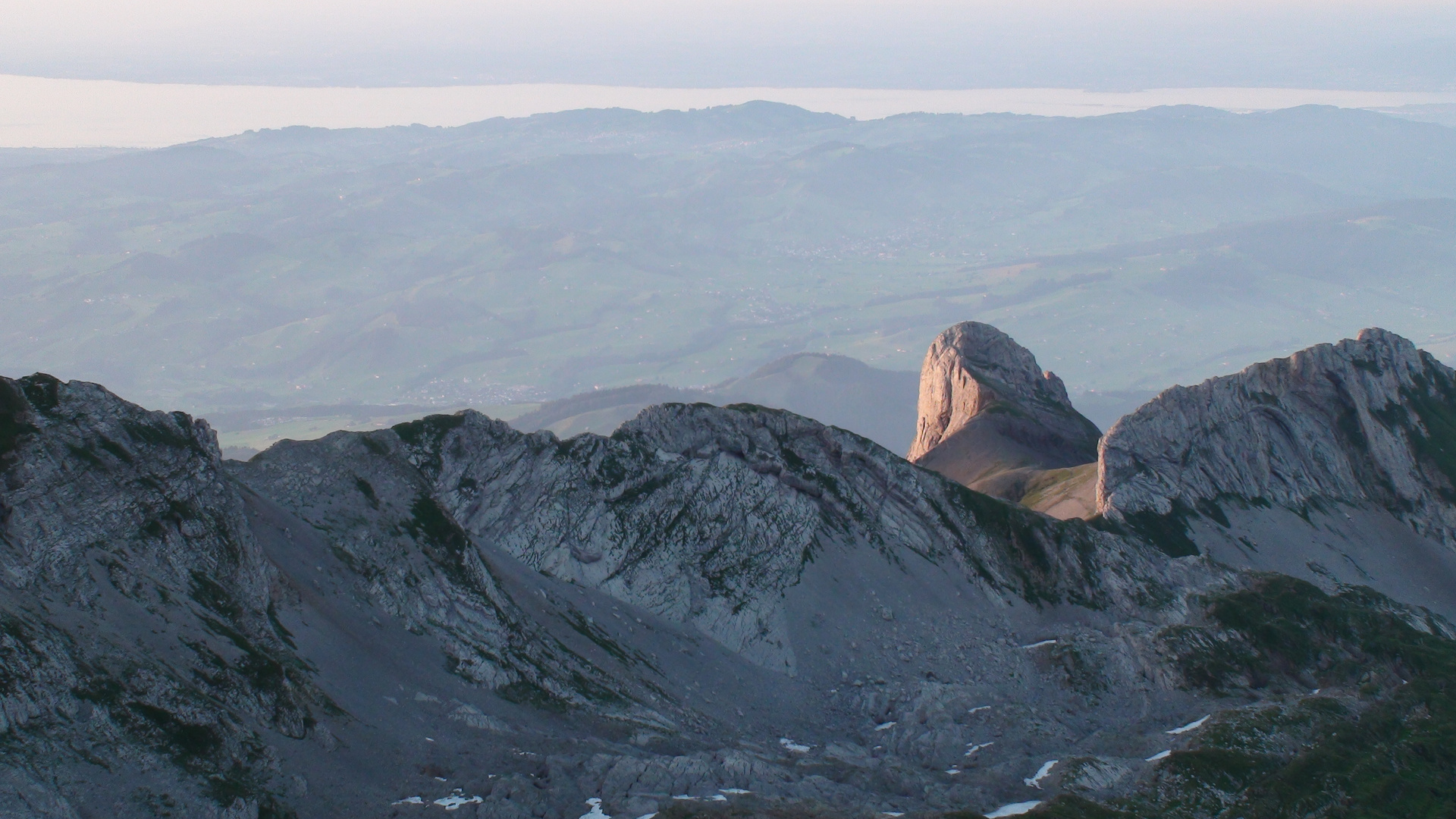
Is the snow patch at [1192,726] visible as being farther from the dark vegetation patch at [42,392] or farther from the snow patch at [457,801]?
the dark vegetation patch at [42,392]

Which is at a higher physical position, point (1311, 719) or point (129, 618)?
point (129, 618)

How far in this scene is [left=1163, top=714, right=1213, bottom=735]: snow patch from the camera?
2598 inches

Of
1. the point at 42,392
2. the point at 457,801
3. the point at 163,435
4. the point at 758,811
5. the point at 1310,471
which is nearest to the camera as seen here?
the point at 457,801

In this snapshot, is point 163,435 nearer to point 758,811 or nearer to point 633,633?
point 633,633

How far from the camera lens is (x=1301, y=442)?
11831 cm

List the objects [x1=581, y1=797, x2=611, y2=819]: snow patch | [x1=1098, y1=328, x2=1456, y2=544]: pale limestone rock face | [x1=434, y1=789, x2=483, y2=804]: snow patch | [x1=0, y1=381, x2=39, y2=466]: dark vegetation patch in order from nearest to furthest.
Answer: [x1=434, y1=789, x2=483, y2=804]: snow patch → [x1=581, y1=797, x2=611, y2=819]: snow patch → [x1=0, y1=381, x2=39, y2=466]: dark vegetation patch → [x1=1098, y1=328, x2=1456, y2=544]: pale limestone rock face

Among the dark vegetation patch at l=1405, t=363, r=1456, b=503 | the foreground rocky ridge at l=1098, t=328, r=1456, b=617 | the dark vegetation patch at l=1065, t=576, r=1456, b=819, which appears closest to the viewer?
the dark vegetation patch at l=1065, t=576, r=1456, b=819

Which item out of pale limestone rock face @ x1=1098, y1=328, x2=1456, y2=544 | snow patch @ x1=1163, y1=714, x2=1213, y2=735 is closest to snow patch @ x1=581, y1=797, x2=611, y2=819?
snow patch @ x1=1163, y1=714, x2=1213, y2=735

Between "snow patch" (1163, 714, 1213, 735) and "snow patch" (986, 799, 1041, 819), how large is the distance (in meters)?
15.8

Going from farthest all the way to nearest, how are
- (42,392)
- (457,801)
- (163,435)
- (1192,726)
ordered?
(1192,726), (163,435), (42,392), (457,801)

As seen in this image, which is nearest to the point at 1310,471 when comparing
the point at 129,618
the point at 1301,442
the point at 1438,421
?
the point at 1301,442

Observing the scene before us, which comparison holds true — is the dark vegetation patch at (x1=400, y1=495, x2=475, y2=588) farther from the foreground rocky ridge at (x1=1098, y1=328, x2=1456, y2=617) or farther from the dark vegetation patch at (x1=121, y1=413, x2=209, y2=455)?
the foreground rocky ridge at (x1=1098, y1=328, x2=1456, y2=617)

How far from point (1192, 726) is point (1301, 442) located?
209ft

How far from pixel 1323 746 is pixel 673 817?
4187cm
